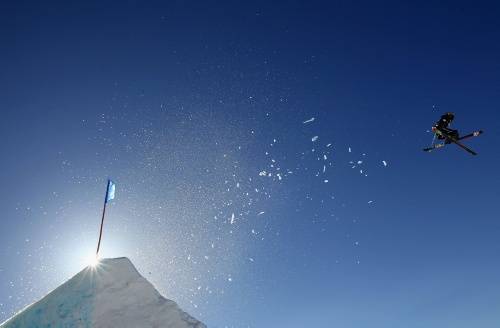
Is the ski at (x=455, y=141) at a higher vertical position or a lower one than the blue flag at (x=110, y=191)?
higher

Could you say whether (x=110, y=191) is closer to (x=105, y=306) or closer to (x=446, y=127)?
(x=105, y=306)

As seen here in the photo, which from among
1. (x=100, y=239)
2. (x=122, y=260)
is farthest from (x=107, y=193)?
(x=122, y=260)

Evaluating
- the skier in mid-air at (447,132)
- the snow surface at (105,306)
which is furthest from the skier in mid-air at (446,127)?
the snow surface at (105,306)

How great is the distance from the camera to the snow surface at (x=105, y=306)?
1428cm

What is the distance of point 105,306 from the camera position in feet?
48.3

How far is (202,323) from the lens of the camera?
47.5 feet

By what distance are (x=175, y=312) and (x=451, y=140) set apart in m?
18.9

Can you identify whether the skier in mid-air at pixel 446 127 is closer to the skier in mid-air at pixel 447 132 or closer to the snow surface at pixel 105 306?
the skier in mid-air at pixel 447 132

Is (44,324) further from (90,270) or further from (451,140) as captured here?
(451,140)

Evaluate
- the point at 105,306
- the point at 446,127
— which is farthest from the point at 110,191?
the point at 446,127

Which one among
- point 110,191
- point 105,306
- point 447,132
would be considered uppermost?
point 447,132

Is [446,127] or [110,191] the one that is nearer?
[110,191]

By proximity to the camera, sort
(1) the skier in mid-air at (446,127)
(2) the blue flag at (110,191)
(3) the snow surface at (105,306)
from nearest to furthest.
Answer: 1. (3) the snow surface at (105,306)
2. (2) the blue flag at (110,191)
3. (1) the skier in mid-air at (446,127)

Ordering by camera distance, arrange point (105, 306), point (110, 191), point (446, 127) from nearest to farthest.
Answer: point (105, 306)
point (110, 191)
point (446, 127)
